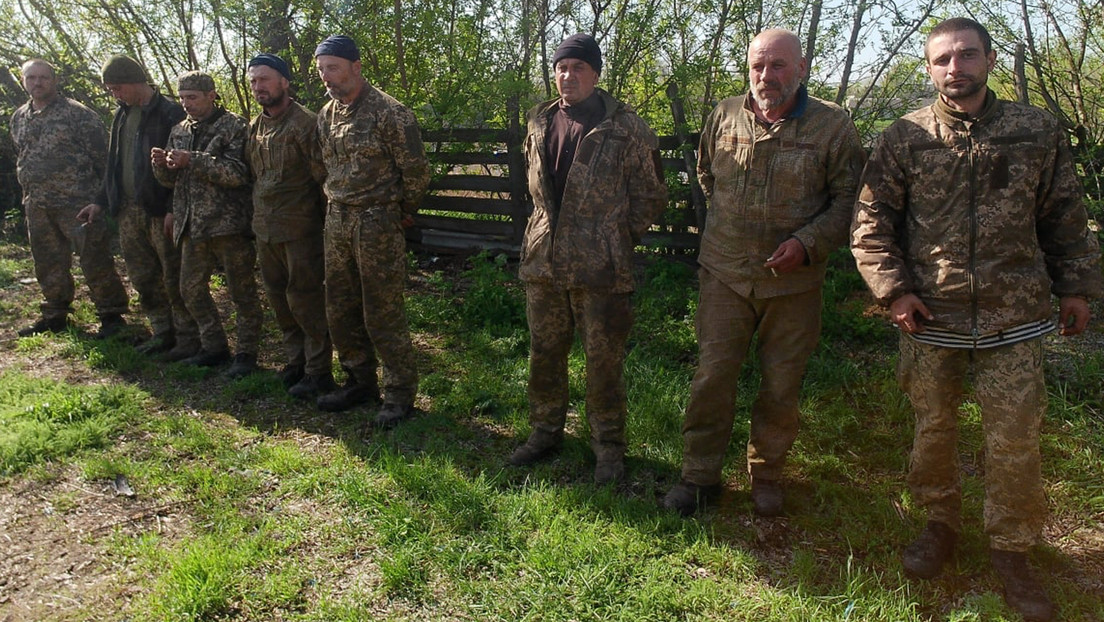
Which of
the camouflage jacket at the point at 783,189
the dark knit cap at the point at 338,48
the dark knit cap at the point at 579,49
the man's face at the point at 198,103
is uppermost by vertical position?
the dark knit cap at the point at 338,48

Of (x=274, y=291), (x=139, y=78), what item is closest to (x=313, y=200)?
(x=274, y=291)

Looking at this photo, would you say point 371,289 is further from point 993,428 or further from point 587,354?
point 993,428

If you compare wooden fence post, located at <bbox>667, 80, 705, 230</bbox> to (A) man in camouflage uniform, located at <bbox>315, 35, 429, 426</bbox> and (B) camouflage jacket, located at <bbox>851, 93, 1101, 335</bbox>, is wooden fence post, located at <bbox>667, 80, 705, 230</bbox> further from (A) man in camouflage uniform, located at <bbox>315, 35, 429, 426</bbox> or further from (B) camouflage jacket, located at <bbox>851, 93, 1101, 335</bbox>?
(B) camouflage jacket, located at <bbox>851, 93, 1101, 335</bbox>

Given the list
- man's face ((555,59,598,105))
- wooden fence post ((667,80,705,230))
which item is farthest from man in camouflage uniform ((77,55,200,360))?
wooden fence post ((667,80,705,230))

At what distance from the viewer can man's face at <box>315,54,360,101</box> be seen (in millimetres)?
4438

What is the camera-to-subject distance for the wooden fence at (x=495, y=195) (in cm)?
695

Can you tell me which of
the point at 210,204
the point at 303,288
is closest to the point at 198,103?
the point at 210,204

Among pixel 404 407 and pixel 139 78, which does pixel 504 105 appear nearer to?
pixel 139 78

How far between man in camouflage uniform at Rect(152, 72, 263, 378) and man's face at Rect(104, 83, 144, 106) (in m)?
0.53

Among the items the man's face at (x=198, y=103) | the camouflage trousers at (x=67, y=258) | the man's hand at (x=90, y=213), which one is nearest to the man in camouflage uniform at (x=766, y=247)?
the man's face at (x=198, y=103)

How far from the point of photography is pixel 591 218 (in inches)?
150

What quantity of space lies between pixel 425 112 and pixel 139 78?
7.38ft

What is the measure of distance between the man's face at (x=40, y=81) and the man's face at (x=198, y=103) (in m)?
1.91

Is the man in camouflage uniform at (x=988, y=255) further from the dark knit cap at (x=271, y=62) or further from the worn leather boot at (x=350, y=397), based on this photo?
the dark knit cap at (x=271, y=62)
